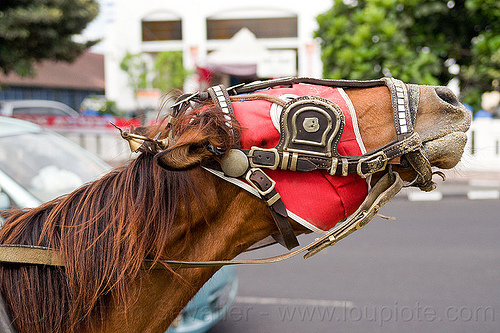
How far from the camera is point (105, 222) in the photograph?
1223mm

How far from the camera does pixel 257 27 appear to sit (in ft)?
66.2

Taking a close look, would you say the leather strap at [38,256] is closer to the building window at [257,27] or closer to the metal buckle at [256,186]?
the metal buckle at [256,186]

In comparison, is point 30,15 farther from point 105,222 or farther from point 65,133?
point 105,222

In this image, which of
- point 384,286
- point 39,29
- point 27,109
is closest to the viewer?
point 384,286

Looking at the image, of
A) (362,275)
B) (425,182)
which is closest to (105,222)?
(425,182)

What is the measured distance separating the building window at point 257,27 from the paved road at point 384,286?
1543 centimetres

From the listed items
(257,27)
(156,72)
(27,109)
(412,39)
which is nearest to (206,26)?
(257,27)

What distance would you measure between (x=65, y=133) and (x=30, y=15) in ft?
10.8

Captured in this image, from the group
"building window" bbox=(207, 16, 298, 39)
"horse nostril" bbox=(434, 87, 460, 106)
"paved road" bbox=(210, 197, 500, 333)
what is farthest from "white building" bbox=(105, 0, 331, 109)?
"horse nostril" bbox=(434, 87, 460, 106)

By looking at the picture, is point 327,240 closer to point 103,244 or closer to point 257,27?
point 103,244

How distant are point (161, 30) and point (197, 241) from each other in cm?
2133

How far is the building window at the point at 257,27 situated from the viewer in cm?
1988

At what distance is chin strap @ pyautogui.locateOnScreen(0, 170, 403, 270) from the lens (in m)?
1.19

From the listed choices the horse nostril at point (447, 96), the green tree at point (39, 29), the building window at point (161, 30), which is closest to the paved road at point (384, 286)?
the horse nostril at point (447, 96)
